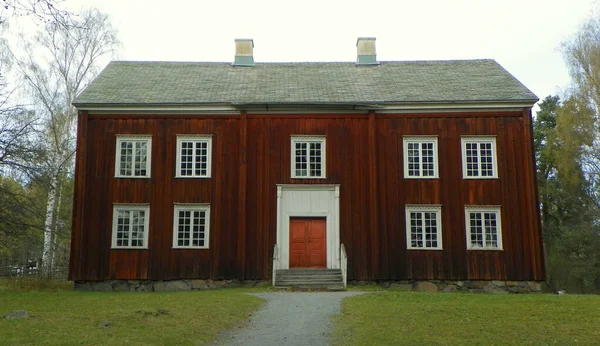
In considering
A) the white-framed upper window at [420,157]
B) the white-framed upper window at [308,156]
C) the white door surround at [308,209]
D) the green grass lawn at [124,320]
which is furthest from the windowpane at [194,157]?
the white-framed upper window at [420,157]

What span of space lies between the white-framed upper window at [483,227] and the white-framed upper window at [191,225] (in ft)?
32.6

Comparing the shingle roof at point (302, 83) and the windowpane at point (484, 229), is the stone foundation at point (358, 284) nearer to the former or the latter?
the windowpane at point (484, 229)

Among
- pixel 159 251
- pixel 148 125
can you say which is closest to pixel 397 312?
pixel 159 251

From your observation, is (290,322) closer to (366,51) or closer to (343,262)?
(343,262)

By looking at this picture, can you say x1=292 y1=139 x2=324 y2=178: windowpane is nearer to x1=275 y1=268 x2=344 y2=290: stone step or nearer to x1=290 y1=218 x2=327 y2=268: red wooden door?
x1=290 y1=218 x2=327 y2=268: red wooden door

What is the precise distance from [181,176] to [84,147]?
3.94 m

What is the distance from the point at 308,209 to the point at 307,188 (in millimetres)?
809

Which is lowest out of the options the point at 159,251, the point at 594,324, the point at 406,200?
the point at 594,324

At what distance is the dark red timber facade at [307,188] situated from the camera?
2184 centimetres

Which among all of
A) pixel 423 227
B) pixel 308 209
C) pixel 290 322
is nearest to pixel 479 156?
pixel 423 227

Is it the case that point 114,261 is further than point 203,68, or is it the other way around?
point 203,68

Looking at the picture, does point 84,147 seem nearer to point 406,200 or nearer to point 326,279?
point 326,279

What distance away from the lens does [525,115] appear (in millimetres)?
22547

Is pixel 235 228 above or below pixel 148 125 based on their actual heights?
below
